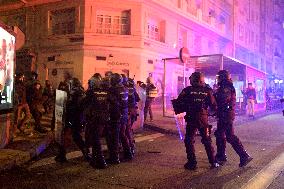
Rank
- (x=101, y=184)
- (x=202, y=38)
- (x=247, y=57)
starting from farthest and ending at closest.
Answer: (x=247, y=57)
(x=202, y=38)
(x=101, y=184)

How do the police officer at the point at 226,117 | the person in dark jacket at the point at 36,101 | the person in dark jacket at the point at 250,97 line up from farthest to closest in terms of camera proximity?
the person in dark jacket at the point at 250,97
the person in dark jacket at the point at 36,101
the police officer at the point at 226,117

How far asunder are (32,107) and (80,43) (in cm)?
1039

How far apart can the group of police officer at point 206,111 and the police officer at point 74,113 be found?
78.0 inches

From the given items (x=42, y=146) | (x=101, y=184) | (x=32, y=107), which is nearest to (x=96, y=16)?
(x=32, y=107)

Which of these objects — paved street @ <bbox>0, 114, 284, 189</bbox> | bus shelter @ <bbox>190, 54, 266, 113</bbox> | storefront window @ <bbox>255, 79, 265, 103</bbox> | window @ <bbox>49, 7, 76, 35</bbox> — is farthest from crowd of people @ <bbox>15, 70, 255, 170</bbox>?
storefront window @ <bbox>255, 79, 265, 103</bbox>

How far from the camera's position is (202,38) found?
29.5 metres

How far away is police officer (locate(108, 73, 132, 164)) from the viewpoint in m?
7.26

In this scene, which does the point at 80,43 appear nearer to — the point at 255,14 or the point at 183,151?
the point at 183,151

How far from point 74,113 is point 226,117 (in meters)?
3.13

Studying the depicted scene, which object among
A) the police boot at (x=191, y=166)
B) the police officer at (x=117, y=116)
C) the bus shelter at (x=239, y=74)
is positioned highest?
the bus shelter at (x=239, y=74)

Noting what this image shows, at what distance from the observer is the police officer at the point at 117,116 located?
7262mm

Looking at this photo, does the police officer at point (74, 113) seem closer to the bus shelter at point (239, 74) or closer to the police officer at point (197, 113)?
the police officer at point (197, 113)

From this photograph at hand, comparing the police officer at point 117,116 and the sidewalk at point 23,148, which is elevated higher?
the police officer at point 117,116

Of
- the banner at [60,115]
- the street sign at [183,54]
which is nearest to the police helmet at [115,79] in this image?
the banner at [60,115]
